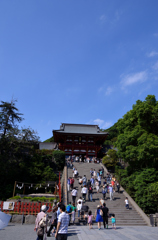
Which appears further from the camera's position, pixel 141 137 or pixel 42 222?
pixel 141 137

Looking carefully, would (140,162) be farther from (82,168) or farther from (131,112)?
(82,168)

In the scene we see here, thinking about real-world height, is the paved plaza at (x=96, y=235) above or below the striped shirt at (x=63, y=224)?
below

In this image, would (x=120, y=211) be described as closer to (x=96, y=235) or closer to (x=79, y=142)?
(x=96, y=235)

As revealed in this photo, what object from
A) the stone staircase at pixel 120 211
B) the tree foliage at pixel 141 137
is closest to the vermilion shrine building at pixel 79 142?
the tree foliage at pixel 141 137

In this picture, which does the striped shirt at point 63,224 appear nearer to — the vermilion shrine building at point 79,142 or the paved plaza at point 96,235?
the paved plaza at point 96,235

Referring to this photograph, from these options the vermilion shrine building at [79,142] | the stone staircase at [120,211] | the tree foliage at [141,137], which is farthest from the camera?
the vermilion shrine building at [79,142]

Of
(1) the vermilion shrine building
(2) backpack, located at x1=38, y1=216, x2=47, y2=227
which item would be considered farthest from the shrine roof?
(2) backpack, located at x1=38, y1=216, x2=47, y2=227

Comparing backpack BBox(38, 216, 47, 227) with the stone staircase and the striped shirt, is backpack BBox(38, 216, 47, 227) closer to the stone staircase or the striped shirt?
the striped shirt

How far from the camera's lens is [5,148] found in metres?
21.5

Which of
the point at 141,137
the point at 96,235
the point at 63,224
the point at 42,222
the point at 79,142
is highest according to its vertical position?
the point at 79,142

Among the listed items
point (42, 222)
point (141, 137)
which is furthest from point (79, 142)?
point (42, 222)

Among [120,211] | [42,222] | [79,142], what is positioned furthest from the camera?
[79,142]

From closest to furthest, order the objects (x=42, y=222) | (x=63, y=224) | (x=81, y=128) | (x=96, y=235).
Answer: (x=63, y=224) → (x=42, y=222) → (x=96, y=235) → (x=81, y=128)

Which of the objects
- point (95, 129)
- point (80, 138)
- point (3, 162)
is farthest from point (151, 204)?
point (95, 129)
